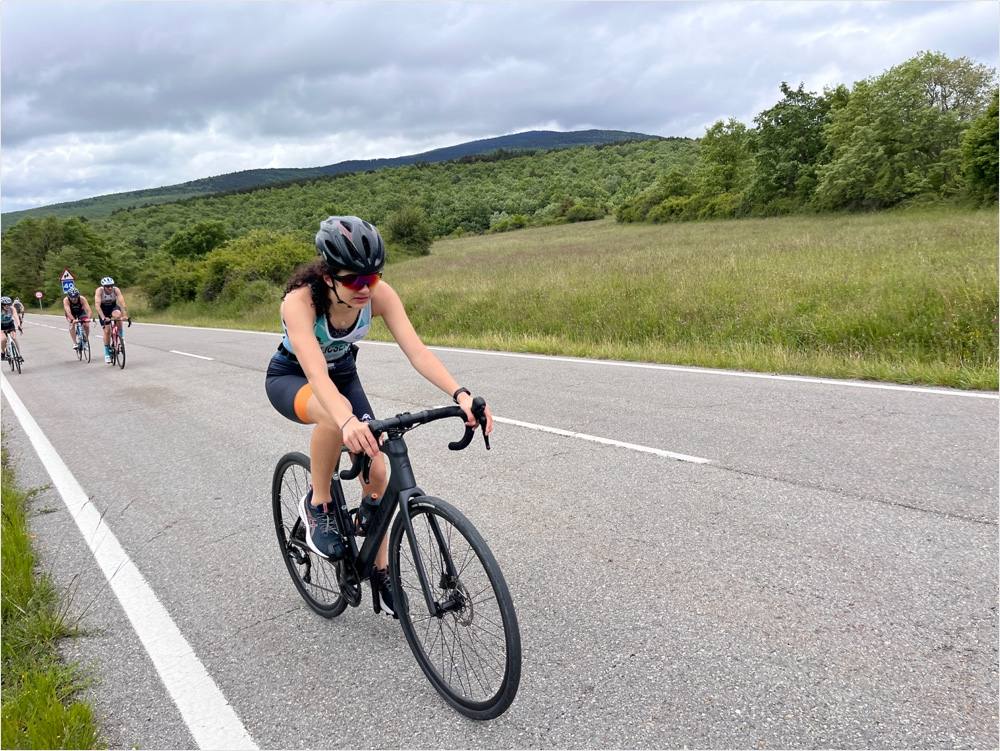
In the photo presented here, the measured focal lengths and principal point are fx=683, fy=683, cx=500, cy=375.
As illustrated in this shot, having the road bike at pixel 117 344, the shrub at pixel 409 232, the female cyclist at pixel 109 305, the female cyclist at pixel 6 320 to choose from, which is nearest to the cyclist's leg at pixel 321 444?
the road bike at pixel 117 344

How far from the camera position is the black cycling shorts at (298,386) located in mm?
3170

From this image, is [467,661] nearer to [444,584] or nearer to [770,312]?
[444,584]

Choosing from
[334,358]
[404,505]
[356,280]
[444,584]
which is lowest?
[444,584]

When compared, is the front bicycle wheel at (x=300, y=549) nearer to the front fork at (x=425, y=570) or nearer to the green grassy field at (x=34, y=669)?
the front fork at (x=425, y=570)

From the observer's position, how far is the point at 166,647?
3346 mm

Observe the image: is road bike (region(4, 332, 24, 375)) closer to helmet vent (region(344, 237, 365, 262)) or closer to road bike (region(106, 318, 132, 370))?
road bike (region(106, 318, 132, 370))

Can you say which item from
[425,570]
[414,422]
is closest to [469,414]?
[414,422]

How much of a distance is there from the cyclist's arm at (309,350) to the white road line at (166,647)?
4.32 ft

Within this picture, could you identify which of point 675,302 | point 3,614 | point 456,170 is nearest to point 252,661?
point 3,614

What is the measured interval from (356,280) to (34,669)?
91.0 inches

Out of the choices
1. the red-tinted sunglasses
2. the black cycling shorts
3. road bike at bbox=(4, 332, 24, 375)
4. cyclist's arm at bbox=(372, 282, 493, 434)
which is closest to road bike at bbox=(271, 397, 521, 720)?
cyclist's arm at bbox=(372, 282, 493, 434)

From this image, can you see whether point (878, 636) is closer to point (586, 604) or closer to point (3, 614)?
point (586, 604)

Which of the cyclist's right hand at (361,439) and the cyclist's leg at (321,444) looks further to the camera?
the cyclist's leg at (321,444)

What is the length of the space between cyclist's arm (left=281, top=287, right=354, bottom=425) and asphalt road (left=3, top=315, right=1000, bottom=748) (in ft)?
4.03
